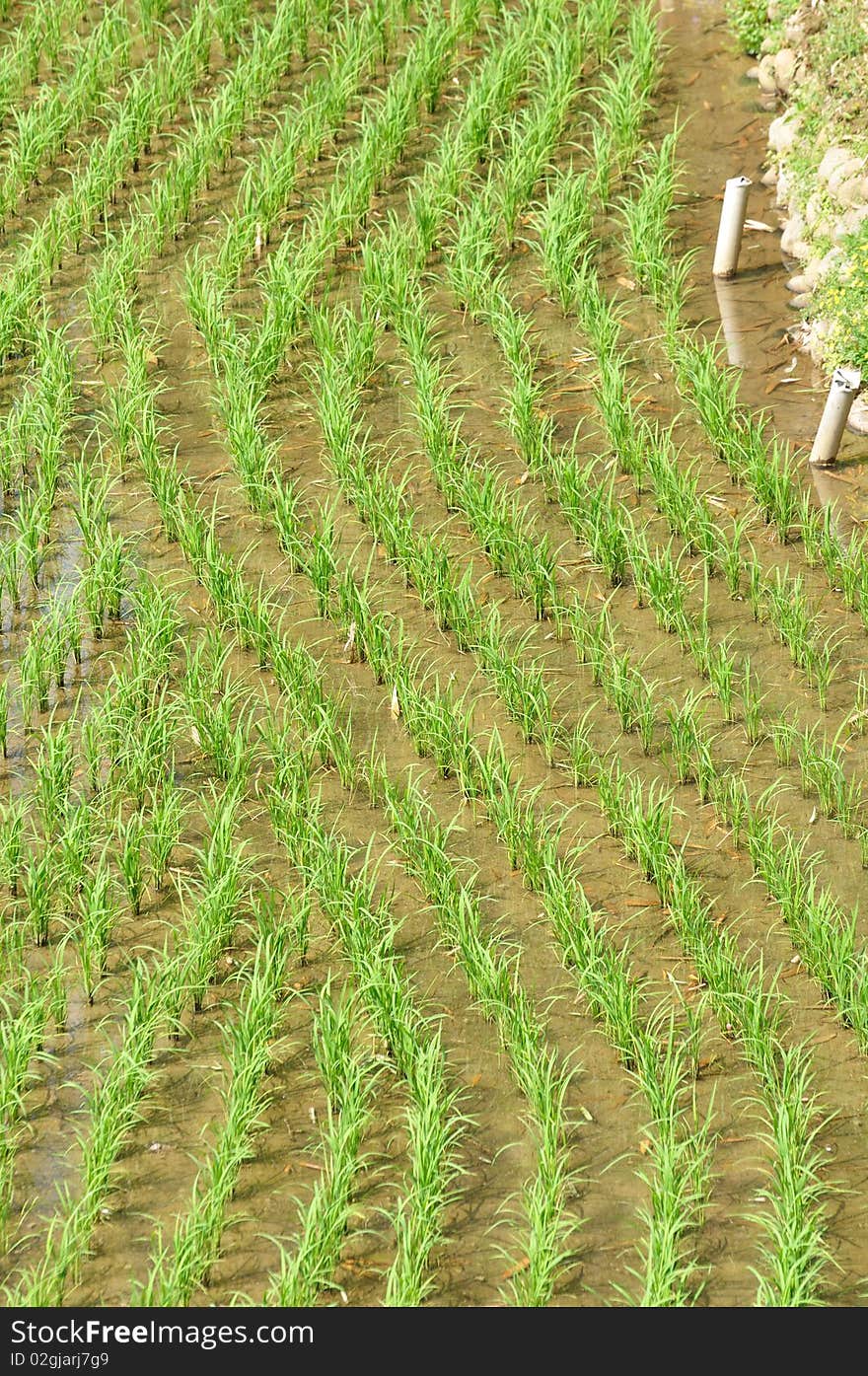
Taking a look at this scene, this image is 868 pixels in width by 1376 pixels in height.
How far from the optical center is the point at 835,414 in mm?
6195

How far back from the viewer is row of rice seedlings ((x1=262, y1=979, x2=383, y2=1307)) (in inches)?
157

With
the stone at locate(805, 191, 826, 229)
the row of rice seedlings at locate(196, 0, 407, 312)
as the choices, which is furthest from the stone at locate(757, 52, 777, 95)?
the row of rice seedlings at locate(196, 0, 407, 312)

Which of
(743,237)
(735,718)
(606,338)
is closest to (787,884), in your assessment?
(735,718)

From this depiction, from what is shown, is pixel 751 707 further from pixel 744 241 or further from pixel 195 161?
pixel 195 161

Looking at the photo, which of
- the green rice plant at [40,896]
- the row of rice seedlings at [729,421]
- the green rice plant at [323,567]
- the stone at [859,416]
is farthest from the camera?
the stone at [859,416]

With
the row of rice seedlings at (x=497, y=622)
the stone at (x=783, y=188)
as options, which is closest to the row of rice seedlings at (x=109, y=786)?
the row of rice seedlings at (x=497, y=622)

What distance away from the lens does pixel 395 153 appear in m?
7.54

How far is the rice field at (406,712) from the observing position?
4258mm

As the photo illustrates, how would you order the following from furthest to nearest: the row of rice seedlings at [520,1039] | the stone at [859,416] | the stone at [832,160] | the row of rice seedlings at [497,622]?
the stone at [832,160] < the stone at [859,416] < the row of rice seedlings at [497,622] < the row of rice seedlings at [520,1039]

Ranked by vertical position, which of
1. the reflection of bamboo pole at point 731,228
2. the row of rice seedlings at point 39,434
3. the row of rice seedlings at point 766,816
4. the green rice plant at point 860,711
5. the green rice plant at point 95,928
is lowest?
the green rice plant at point 95,928

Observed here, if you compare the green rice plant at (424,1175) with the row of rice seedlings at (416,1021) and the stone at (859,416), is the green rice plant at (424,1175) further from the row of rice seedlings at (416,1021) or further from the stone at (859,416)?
the stone at (859,416)

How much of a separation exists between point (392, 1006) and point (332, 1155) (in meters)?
0.42

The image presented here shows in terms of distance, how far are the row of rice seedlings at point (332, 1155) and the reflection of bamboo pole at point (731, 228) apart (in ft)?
12.8

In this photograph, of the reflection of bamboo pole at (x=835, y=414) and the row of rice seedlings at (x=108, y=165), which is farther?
the row of rice seedlings at (x=108, y=165)
